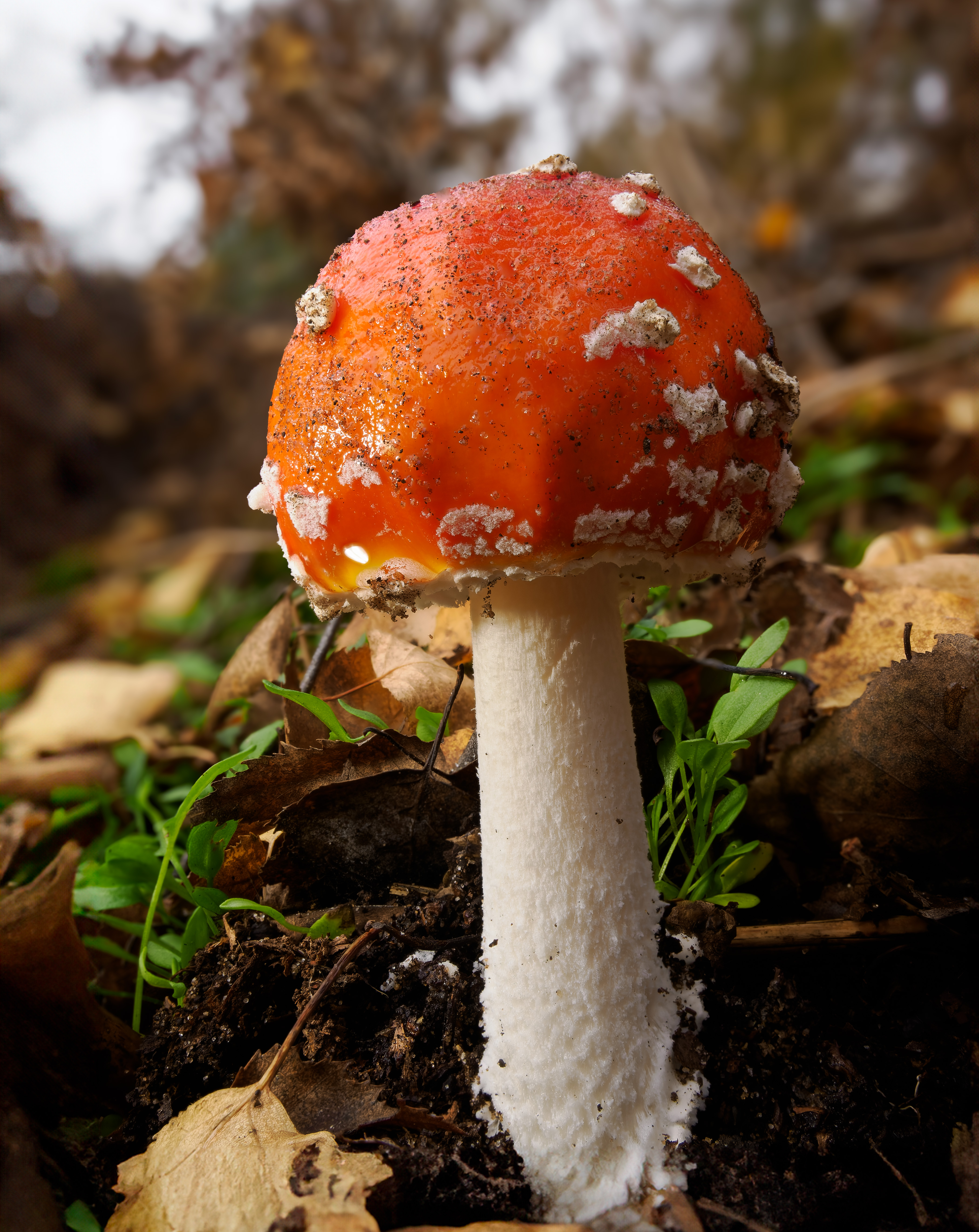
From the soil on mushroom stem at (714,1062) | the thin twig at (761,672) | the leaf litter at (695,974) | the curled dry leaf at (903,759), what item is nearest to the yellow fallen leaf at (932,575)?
the leaf litter at (695,974)

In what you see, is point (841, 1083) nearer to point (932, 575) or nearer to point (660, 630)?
point (660, 630)

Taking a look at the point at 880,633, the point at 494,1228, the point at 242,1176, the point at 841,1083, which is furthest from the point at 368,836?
the point at 880,633

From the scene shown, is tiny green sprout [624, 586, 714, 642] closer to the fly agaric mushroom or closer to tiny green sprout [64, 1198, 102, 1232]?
the fly agaric mushroom

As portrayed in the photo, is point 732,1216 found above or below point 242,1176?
below

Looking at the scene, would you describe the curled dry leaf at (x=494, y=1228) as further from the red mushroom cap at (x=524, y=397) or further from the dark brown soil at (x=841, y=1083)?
the red mushroom cap at (x=524, y=397)

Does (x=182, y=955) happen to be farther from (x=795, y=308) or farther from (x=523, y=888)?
(x=795, y=308)

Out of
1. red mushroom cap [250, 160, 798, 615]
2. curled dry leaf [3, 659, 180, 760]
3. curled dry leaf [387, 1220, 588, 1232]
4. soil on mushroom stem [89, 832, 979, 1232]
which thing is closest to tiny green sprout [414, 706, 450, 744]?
soil on mushroom stem [89, 832, 979, 1232]
